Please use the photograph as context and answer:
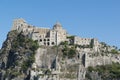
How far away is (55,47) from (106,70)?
15426 millimetres

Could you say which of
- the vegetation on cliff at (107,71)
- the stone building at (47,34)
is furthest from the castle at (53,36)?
the vegetation on cliff at (107,71)

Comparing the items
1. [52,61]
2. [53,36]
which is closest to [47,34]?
[53,36]

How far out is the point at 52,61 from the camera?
134875 millimetres

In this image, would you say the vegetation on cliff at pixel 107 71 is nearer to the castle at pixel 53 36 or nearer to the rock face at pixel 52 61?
the rock face at pixel 52 61

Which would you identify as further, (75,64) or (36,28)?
(36,28)

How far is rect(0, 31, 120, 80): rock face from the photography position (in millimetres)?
131375

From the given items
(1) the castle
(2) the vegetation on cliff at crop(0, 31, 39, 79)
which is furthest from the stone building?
(2) the vegetation on cliff at crop(0, 31, 39, 79)

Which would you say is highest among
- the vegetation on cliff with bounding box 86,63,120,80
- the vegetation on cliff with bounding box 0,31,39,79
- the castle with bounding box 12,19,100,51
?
the castle with bounding box 12,19,100,51

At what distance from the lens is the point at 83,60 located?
13500 cm

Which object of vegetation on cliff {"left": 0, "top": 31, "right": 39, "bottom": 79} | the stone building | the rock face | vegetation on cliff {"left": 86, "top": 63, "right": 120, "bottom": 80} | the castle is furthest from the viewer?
the castle

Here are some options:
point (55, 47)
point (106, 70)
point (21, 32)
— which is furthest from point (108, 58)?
point (21, 32)

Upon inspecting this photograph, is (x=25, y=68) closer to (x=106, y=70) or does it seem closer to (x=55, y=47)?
(x=55, y=47)

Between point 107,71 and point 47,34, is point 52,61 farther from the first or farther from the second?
point 107,71

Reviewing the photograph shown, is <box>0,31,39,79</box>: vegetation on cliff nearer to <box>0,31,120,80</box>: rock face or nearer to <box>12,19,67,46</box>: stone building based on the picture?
<box>0,31,120,80</box>: rock face
